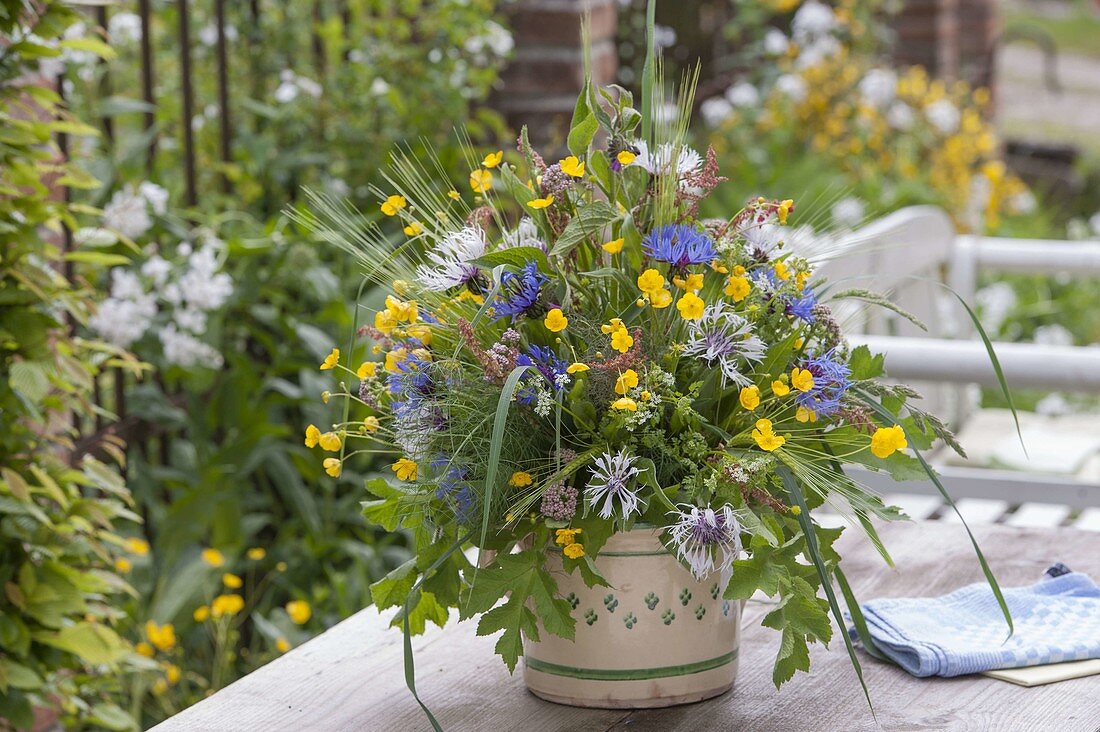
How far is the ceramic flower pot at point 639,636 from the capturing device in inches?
42.4

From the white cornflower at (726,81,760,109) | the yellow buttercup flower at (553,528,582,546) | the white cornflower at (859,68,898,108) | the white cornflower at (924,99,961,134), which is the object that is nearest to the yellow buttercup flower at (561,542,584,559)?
the yellow buttercup flower at (553,528,582,546)

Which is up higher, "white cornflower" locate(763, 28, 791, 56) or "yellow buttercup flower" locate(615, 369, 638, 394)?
"white cornflower" locate(763, 28, 791, 56)

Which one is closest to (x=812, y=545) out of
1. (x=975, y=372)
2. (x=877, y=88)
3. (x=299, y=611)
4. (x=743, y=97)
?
(x=975, y=372)

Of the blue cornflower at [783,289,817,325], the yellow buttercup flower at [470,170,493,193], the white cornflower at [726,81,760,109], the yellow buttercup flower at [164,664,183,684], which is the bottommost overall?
the yellow buttercup flower at [164,664,183,684]

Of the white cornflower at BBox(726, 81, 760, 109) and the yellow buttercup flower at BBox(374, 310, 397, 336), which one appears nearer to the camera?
the yellow buttercup flower at BBox(374, 310, 397, 336)

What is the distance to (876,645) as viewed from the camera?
123cm

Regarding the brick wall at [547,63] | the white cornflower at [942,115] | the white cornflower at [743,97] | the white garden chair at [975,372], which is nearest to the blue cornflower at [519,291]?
the white garden chair at [975,372]

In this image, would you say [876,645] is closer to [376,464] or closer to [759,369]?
[759,369]

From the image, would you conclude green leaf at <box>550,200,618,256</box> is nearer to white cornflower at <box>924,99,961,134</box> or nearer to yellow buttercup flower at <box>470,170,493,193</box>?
yellow buttercup flower at <box>470,170,493,193</box>

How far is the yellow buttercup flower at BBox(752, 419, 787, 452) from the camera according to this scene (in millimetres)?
986

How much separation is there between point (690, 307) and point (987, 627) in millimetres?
512

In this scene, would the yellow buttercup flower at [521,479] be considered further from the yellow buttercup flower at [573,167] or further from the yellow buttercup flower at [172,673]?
the yellow buttercup flower at [172,673]

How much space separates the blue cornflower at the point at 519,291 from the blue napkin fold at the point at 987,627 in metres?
0.48

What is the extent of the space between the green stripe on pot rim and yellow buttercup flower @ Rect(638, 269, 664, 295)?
0.33 m
